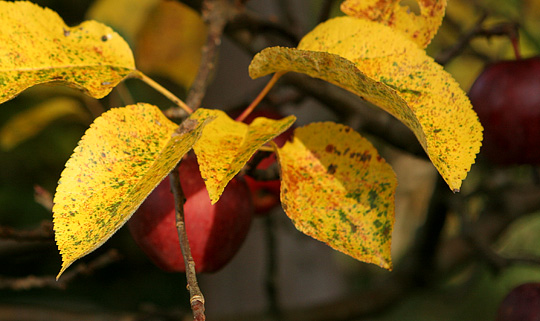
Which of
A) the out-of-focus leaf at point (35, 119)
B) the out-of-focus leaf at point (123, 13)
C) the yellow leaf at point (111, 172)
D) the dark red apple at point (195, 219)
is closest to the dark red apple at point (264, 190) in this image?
the dark red apple at point (195, 219)

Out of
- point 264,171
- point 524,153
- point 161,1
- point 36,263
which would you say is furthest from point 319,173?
point 36,263

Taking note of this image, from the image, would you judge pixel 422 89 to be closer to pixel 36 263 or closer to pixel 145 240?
pixel 145 240

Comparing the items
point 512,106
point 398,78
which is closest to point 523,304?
point 512,106

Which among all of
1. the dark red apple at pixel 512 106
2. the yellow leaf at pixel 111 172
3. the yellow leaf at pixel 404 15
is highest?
Answer: the yellow leaf at pixel 404 15

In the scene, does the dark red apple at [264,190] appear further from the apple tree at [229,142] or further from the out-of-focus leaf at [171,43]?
the out-of-focus leaf at [171,43]

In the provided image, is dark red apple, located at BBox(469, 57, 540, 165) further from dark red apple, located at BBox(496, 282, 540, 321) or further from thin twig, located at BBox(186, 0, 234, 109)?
thin twig, located at BBox(186, 0, 234, 109)
